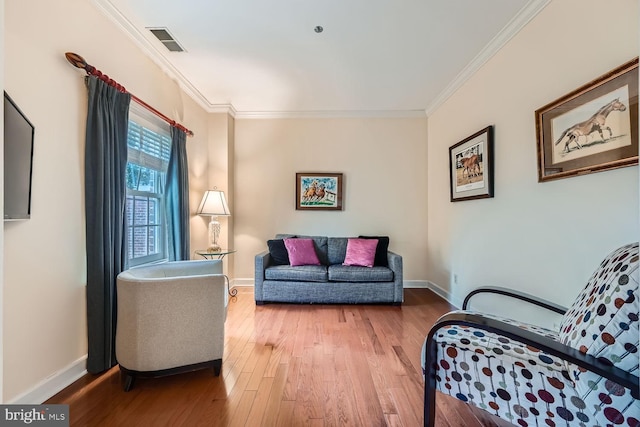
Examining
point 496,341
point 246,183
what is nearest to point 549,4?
point 496,341

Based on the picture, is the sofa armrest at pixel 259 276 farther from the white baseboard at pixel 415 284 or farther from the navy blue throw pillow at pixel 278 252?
the white baseboard at pixel 415 284

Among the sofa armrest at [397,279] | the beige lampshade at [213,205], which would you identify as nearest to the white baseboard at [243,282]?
the beige lampshade at [213,205]

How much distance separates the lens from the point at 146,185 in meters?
2.86

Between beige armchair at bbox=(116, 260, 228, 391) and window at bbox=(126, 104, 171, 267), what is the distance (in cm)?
92

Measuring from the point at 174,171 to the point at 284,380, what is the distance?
2.40 meters

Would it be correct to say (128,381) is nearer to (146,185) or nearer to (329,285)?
(146,185)

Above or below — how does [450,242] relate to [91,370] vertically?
above

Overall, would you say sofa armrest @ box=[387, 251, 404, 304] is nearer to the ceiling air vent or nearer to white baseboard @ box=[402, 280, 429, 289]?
white baseboard @ box=[402, 280, 429, 289]

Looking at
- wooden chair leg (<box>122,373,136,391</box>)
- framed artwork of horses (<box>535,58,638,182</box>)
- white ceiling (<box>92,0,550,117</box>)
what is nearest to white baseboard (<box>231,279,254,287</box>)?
wooden chair leg (<box>122,373,136,391</box>)

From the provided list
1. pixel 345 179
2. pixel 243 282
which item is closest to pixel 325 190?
pixel 345 179

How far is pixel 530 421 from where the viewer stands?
119cm

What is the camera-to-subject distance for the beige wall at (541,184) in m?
1.56

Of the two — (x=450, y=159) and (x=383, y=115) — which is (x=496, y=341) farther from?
(x=383, y=115)

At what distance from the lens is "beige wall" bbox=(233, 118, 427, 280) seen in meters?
4.29
